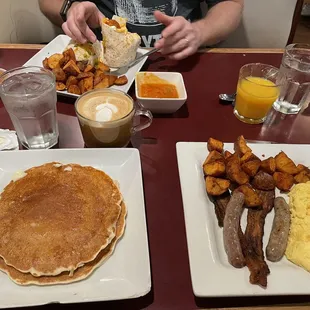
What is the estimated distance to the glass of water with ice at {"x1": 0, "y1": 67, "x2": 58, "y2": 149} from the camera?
51.4 inches

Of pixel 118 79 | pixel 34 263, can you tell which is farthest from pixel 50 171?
pixel 118 79

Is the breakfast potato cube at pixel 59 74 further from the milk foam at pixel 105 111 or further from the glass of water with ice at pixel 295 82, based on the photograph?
the glass of water with ice at pixel 295 82

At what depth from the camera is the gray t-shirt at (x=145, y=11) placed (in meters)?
2.17

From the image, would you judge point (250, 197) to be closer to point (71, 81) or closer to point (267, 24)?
point (71, 81)

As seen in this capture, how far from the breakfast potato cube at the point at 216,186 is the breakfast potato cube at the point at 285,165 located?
227 millimetres

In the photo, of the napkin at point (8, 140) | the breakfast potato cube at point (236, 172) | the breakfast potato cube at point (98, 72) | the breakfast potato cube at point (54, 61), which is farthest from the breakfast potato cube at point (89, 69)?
the breakfast potato cube at point (236, 172)

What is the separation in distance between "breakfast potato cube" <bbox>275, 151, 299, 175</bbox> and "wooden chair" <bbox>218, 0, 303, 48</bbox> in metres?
1.62

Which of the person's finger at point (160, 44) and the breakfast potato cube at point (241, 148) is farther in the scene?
the person's finger at point (160, 44)

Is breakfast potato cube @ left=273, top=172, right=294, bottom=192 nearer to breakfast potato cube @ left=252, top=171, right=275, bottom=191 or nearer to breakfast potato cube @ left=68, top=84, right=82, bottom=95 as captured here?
breakfast potato cube @ left=252, top=171, right=275, bottom=191

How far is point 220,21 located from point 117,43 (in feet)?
2.71

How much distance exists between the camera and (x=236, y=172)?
4.10 feet

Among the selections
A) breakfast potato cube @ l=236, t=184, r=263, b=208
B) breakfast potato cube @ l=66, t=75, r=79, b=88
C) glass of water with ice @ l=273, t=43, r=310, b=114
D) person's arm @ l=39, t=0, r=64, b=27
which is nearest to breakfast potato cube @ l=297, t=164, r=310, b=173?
breakfast potato cube @ l=236, t=184, r=263, b=208

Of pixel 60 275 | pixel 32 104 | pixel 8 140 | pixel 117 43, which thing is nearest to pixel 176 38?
pixel 117 43

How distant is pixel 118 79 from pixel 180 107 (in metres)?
0.33
